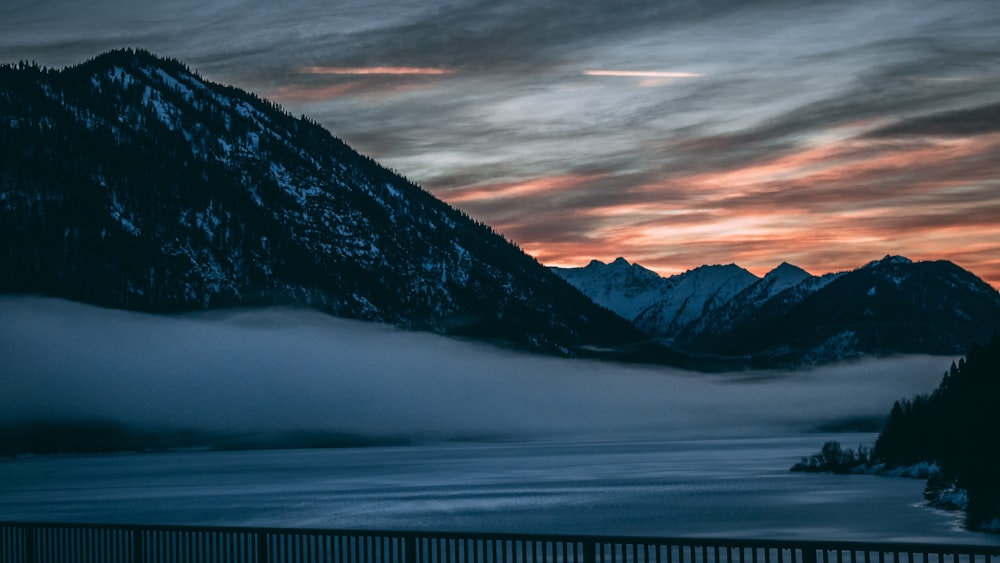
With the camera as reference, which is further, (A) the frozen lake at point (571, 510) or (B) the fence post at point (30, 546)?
(A) the frozen lake at point (571, 510)

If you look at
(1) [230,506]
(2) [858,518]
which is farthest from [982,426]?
(1) [230,506]

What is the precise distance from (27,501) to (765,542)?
171 m

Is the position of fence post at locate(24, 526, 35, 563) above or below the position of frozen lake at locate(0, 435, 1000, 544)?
above

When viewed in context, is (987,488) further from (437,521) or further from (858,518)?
(437,521)

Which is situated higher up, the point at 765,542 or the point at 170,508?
the point at 765,542

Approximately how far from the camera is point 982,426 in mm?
112438

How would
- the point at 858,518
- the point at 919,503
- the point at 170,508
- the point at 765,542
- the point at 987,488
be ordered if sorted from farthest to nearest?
the point at 170,508
the point at 919,503
the point at 858,518
the point at 987,488
the point at 765,542

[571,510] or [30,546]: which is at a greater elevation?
[30,546]

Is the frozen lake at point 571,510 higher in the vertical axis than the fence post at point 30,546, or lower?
lower

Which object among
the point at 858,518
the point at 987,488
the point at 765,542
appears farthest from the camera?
the point at 858,518

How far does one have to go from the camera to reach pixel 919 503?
138 meters

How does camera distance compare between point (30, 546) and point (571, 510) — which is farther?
point (571, 510)

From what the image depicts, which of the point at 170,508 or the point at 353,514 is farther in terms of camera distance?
the point at 170,508

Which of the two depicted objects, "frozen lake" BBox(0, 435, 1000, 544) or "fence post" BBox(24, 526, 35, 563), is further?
"frozen lake" BBox(0, 435, 1000, 544)
